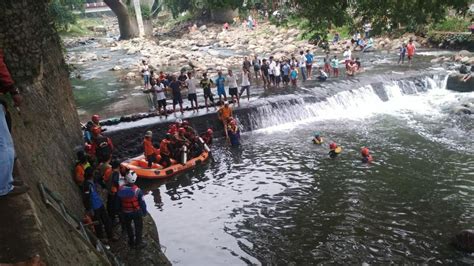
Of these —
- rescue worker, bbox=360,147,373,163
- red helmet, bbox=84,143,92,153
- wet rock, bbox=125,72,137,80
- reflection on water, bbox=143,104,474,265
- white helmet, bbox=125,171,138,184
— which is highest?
wet rock, bbox=125,72,137,80

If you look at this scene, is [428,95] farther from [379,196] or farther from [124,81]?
[124,81]

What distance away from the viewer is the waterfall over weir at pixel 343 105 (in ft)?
65.2

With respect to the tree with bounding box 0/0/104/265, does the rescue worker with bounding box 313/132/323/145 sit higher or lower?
lower

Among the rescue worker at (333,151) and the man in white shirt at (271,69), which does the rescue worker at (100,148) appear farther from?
the man in white shirt at (271,69)

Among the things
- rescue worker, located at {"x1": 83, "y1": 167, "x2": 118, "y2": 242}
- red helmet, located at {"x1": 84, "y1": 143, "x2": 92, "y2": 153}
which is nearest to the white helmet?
rescue worker, located at {"x1": 83, "y1": 167, "x2": 118, "y2": 242}

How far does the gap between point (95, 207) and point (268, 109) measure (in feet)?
40.8

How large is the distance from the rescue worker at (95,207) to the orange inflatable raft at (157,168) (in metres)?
4.67

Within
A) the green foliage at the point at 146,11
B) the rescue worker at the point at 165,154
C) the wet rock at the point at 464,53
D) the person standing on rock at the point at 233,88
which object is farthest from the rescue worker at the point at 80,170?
the green foliage at the point at 146,11

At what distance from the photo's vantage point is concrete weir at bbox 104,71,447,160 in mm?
16609

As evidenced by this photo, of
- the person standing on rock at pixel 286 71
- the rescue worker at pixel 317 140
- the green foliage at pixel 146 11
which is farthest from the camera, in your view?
the green foliage at pixel 146 11

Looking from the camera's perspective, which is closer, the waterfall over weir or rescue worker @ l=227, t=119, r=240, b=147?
rescue worker @ l=227, t=119, r=240, b=147

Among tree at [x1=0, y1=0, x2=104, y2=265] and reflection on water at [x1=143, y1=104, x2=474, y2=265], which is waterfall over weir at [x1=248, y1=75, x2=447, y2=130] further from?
tree at [x1=0, y1=0, x2=104, y2=265]

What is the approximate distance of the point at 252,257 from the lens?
30.8 feet

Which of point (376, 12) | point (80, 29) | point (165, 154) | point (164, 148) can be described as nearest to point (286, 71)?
point (164, 148)
